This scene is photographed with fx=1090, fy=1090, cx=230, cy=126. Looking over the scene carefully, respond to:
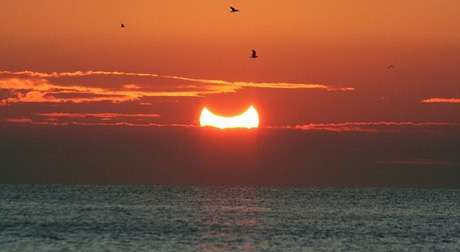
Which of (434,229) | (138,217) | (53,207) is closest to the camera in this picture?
(434,229)

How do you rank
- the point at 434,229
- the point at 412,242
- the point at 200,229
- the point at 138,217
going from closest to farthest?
the point at 412,242, the point at 200,229, the point at 434,229, the point at 138,217

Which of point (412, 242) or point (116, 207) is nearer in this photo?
point (412, 242)

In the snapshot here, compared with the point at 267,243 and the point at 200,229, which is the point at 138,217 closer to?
the point at 200,229

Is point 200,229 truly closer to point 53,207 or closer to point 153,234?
point 153,234

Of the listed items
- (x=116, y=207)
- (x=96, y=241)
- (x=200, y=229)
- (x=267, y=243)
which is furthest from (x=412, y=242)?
(x=116, y=207)

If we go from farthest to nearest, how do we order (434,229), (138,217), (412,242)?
(138,217), (434,229), (412,242)

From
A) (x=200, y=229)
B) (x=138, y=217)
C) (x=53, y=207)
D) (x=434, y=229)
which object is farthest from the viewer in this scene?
(x=53, y=207)

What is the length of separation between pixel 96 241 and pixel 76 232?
10.7m

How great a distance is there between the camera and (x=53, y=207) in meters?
161

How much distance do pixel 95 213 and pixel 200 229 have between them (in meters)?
34.9

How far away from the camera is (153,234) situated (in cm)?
10381

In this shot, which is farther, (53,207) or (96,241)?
(53,207)

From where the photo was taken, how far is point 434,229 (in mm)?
121562

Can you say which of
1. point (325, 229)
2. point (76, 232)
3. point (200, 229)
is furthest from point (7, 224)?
point (325, 229)
